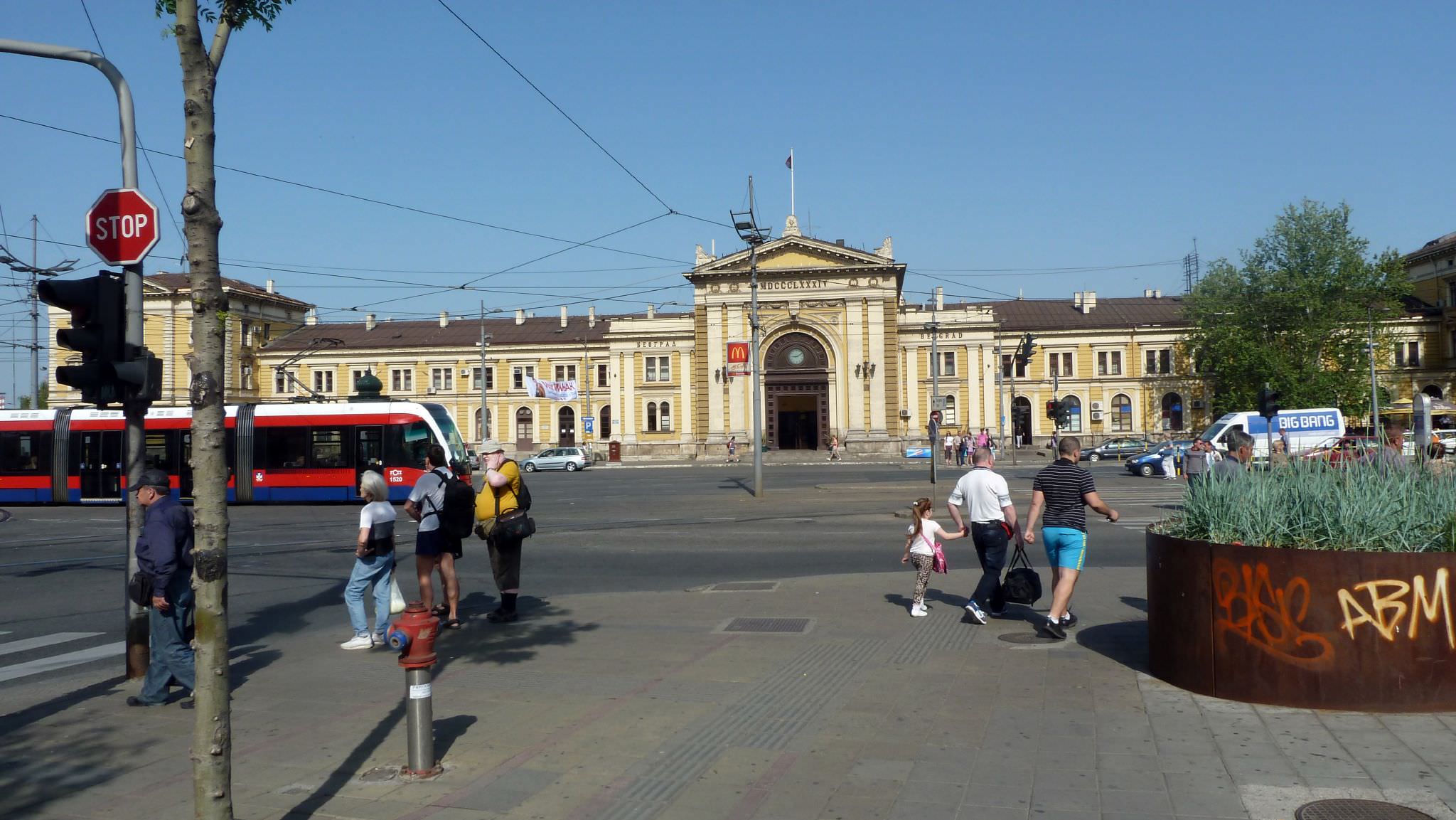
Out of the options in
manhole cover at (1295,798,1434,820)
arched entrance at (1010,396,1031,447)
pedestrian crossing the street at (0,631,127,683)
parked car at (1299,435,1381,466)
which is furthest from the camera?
arched entrance at (1010,396,1031,447)

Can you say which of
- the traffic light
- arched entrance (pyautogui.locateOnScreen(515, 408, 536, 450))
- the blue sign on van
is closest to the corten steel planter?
the traffic light

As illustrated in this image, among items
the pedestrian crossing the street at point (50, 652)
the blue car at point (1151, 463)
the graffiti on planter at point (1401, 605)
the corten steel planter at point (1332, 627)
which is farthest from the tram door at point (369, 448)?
the blue car at point (1151, 463)

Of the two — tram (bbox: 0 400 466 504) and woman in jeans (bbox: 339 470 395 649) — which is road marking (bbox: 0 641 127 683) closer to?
woman in jeans (bbox: 339 470 395 649)

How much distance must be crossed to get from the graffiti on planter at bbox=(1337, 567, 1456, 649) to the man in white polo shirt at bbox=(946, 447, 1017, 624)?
3906 mm

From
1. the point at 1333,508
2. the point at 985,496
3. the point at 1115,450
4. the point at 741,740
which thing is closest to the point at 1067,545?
the point at 985,496

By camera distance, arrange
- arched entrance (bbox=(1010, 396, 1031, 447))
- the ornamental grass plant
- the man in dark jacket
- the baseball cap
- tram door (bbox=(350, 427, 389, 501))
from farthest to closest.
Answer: arched entrance (bbox=(1010, 396, 1031, 447))
tram door (bbox=(350, 427, 389, 501))
the baseball cap
the man in dark jacket
the ornamental grass plant

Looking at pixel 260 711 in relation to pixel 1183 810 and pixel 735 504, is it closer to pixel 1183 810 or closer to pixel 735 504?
pixel 1183 810

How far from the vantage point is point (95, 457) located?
30.1m

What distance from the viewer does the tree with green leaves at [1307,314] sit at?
67125mm

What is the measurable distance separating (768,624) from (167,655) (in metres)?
5.22

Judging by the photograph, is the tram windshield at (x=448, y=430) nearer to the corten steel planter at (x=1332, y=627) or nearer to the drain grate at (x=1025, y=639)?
the drain grate at (x=1025, y=639)

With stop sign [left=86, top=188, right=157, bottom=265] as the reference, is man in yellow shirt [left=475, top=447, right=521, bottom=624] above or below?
below

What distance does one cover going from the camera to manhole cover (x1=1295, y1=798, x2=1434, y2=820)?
4910mm

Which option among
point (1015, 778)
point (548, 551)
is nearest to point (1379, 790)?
point (1015, 778)
